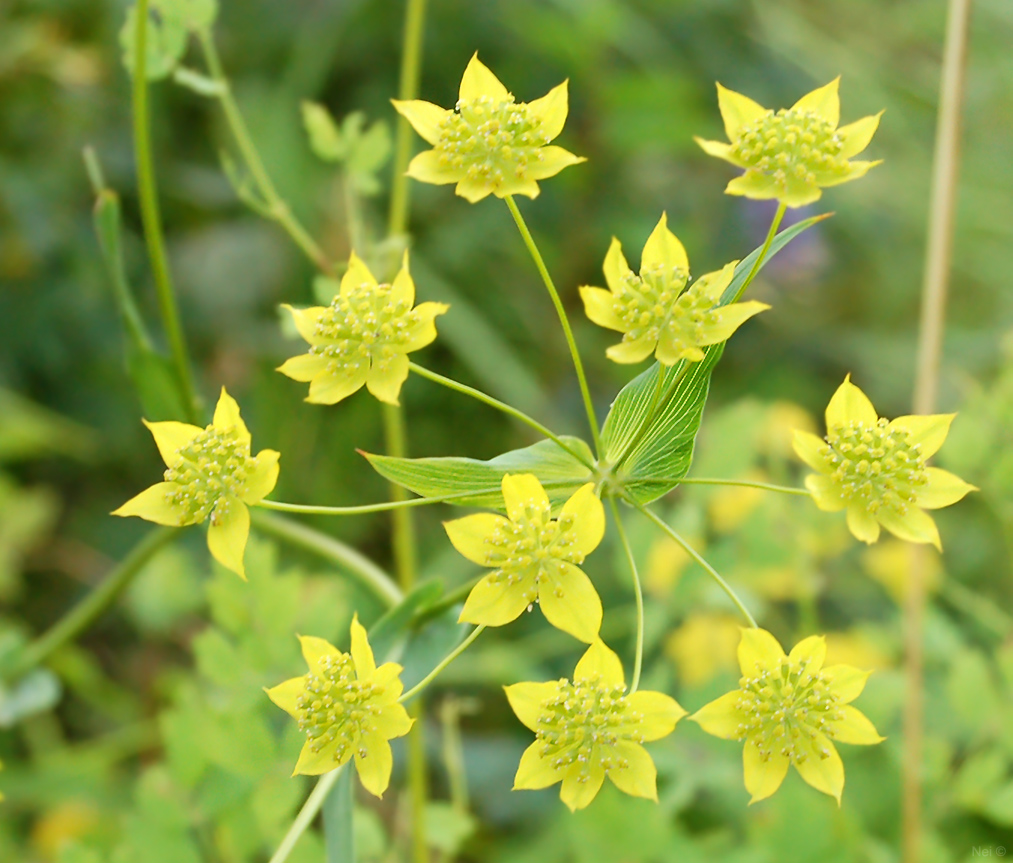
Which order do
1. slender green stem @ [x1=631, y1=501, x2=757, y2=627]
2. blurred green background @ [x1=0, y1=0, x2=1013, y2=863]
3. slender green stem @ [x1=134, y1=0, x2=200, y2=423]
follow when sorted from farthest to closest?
blurred green background @ [x1=0, y1=0, x2=1013, y2=863]
slender green stem @ [x1=134, y1=0, x2=200, y2=423]
slender green stem @ [x1=631, y1=501, x2=757, y2=627]

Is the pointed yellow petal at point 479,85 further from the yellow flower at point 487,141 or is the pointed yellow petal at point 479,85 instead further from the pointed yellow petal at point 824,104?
the pointed yellow petal at point 824,104

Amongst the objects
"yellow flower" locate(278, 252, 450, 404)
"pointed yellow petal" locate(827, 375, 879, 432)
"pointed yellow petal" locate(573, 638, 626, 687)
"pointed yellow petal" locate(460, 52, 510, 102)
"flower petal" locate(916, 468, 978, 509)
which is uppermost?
"pointed yellow petal" locate(460, 52, 510, 102)

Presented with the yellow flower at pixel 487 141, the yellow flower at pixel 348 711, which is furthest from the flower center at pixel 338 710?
the yellow flower at pixel 487 141

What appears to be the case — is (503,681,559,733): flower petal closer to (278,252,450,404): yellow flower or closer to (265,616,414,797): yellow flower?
(265,616,414,797): yellow flower

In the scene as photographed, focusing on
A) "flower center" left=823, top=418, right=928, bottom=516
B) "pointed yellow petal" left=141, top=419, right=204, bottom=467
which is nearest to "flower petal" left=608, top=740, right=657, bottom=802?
"flower center" left=823, top=418, right=928, bottom=516

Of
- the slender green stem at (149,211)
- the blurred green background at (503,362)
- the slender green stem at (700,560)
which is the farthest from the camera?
the blurred green background at (503,362)

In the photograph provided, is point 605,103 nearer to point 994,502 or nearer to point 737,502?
point 737,502

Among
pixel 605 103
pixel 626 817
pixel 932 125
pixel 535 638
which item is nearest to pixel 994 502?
pixel 626 817

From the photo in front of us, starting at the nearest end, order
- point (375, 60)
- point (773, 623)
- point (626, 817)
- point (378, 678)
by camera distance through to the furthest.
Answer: point (378, 678) → point (626, 817) → point (773, 623) → point (375, 60)
